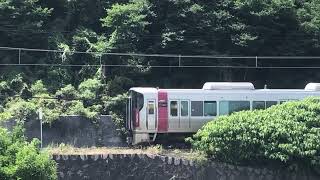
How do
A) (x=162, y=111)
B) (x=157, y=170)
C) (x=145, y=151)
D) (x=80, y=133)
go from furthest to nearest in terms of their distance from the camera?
1. (x=80, y=133)
2. (x=162, y=111)
3. (x=145, y=151)
4. (x=157, y=170)

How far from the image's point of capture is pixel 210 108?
1113 inches

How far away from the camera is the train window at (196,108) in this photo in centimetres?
2808

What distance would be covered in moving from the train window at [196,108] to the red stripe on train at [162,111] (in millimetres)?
1219

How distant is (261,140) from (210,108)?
436 cm

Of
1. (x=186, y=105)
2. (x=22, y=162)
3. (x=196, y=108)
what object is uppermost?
(x=186, y=105)

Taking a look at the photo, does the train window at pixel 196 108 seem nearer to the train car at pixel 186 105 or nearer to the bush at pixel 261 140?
the train car at pixel 186 105

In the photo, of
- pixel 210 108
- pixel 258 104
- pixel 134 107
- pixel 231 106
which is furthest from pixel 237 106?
pixel 134 107

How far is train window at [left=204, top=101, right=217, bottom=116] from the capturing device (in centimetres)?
2822

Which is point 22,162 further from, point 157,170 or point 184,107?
point 184,107

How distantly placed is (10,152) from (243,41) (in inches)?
802

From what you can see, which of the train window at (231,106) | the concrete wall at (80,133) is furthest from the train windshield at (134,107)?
the concrete wall at (80,133)

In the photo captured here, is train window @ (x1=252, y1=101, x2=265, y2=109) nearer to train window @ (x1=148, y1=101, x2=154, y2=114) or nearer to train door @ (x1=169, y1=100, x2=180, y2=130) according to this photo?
train door @ (x1=169, y1=100, x2=180, y2=130)

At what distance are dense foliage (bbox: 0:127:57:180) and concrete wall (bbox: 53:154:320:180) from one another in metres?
6.28

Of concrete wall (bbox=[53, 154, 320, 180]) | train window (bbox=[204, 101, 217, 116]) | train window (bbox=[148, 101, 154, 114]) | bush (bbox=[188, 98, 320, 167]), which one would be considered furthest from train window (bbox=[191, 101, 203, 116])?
concrete wall (bbox=[53, 154, 320, 180])
